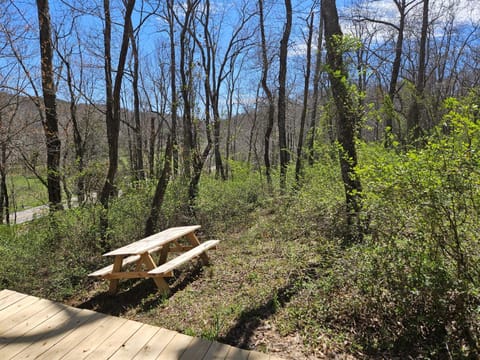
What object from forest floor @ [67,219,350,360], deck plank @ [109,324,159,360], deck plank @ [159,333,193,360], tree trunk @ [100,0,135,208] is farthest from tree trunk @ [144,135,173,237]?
deck plank @ [159,333,193,360]

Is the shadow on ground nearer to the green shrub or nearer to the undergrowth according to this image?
the undergrowth

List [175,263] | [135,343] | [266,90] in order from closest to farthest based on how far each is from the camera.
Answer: [135,343], [175,263], [266,90]

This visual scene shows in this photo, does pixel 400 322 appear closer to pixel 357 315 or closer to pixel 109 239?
pixel 357 315

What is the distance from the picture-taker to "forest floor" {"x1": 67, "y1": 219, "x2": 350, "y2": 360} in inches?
112

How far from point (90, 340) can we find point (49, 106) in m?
6.05

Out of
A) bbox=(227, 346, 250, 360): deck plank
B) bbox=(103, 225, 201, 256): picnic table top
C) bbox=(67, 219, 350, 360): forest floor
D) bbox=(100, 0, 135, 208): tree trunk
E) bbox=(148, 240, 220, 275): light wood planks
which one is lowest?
bbox=(67, 219, 350, 360): forest floor

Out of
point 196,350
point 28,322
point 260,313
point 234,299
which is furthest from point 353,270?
point 28,322

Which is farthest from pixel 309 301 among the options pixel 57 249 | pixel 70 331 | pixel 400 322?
pixel 57 249

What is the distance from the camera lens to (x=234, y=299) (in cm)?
361

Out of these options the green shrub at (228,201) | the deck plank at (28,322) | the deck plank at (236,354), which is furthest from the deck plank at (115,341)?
the green shrub at (228,201)

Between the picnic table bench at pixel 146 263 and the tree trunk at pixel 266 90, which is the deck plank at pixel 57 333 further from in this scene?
the tree trunk at pixel 266 90

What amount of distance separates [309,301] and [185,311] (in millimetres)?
1536

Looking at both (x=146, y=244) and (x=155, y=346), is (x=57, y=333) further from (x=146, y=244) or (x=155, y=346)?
(x=146, y=244)

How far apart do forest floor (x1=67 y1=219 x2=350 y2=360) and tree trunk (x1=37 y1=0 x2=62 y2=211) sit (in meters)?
2.83
